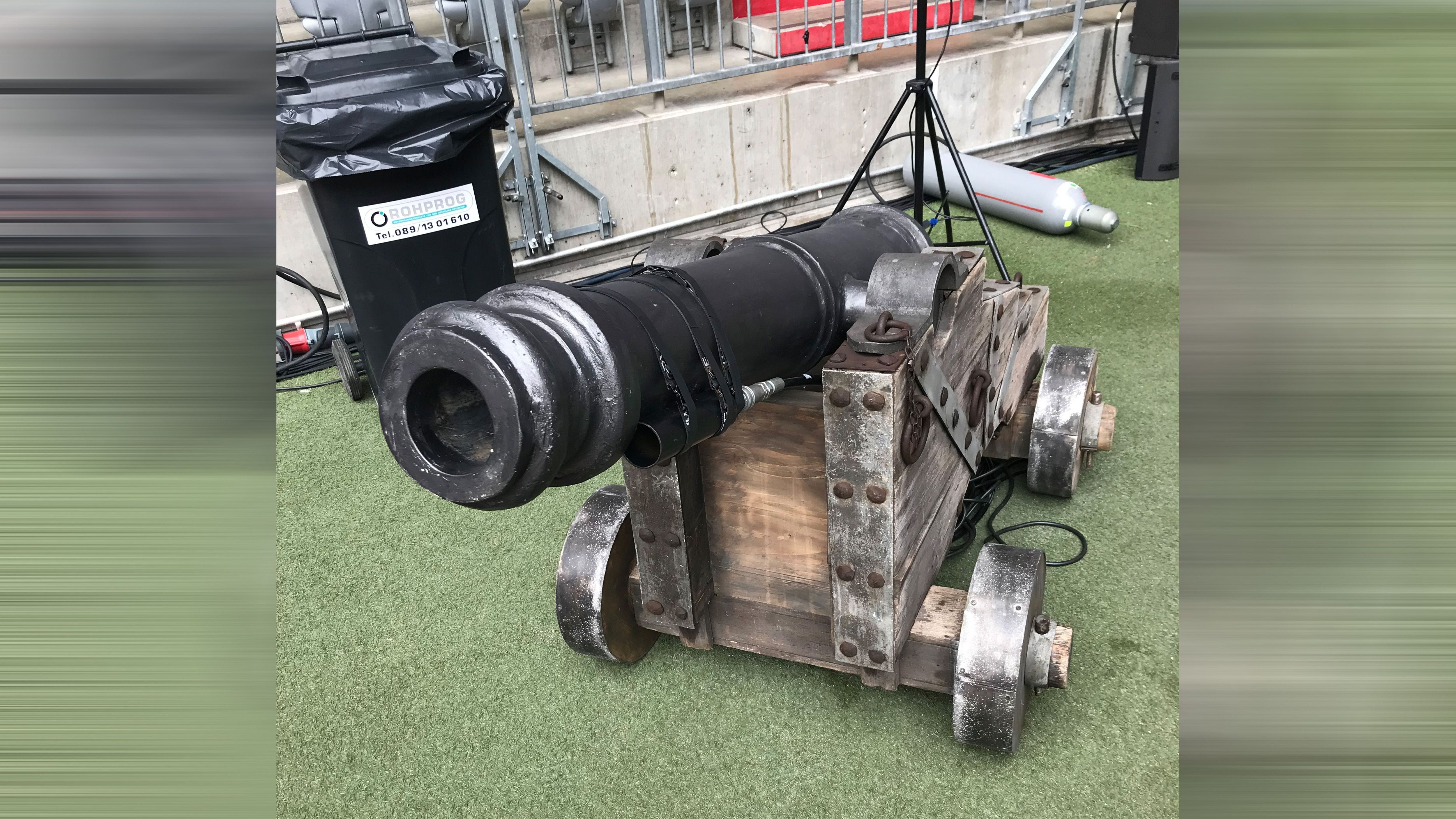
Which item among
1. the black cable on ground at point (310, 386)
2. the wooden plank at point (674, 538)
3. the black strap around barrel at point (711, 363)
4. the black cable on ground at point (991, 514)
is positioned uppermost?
the black strap around barrel at point (711, 363)

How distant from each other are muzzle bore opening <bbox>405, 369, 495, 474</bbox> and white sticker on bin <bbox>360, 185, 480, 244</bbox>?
2.02 meters

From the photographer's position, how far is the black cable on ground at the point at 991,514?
2.43 metres

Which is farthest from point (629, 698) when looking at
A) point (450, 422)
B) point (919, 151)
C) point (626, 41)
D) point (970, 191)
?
point (626, 41)

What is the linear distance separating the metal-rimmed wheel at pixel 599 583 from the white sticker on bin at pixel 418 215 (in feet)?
4.25

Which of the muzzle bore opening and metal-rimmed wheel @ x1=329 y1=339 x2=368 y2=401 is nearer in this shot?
the muzzle bore opening

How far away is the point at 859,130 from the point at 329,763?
3590 mm

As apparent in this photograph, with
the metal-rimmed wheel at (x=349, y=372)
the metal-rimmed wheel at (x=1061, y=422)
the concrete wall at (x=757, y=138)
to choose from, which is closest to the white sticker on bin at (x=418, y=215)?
the metal-rimmed wheel at (x=349, y=372)

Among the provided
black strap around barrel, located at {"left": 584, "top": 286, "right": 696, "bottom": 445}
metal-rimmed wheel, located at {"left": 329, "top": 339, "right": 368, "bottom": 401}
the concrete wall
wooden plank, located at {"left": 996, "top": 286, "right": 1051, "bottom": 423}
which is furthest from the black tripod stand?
metal-rimmed wheel, located at {"left": 329, "top": 339, "right": 368, "bottom": 401}

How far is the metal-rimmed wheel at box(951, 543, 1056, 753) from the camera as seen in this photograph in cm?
174

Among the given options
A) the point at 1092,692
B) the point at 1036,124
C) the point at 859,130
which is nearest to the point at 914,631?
the point at 1092,692

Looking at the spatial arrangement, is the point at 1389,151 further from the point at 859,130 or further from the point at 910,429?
the point at 859,130

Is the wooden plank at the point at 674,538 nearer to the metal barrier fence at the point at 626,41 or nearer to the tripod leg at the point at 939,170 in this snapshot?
the tripod leg at the point at 939,170

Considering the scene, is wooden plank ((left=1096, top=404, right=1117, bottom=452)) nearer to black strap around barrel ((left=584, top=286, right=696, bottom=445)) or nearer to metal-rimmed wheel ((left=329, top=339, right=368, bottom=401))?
black strap around barrel ((left=584, top=286, right=696, bottom=445))

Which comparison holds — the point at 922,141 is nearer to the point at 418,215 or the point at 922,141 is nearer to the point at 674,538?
the point at 418,215
